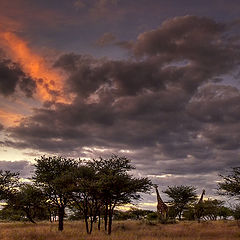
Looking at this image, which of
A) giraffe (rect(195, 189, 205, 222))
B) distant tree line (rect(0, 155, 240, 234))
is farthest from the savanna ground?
giraffe (rect(195, 189, 205, 222))

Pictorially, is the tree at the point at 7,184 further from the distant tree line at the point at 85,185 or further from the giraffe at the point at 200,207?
the giraffe at the point at 200,207

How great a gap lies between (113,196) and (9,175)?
1278 cm

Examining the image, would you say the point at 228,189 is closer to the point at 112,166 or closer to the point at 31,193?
the point at 112,166

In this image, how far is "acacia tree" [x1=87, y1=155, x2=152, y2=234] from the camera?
33.0 meters

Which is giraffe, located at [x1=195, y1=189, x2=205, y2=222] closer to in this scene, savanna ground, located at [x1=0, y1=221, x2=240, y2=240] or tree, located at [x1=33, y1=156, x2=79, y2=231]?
savanna ground, located at [x1=0, y1=221, x2=240, y2=240]

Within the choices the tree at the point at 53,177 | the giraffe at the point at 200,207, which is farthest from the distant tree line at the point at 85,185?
the giraffe at the point at 200,207

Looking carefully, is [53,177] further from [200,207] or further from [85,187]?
[200,207]

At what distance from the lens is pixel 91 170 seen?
36.5 meters

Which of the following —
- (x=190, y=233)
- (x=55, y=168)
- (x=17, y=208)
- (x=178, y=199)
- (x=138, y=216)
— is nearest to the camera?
(x=190, y=233)

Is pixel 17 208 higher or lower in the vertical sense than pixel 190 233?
higher

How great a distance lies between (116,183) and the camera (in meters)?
33.3

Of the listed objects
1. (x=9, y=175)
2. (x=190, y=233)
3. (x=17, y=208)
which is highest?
(x=9, y=175)

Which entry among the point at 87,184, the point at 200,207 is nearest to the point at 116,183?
the point at 87,184

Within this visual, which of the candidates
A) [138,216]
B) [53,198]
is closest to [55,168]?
[53,198]
